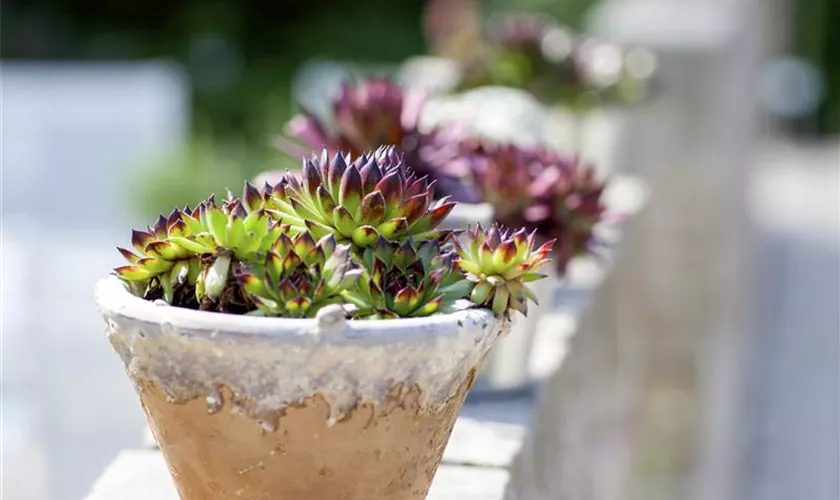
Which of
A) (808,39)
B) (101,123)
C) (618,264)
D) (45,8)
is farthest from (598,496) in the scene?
(808,39)

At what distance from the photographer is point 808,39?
1557 cm

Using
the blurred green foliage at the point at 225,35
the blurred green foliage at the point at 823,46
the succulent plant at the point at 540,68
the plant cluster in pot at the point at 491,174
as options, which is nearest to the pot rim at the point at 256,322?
the plant cluster in pot at the point at 491,174

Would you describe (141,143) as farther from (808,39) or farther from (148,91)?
(808,39)

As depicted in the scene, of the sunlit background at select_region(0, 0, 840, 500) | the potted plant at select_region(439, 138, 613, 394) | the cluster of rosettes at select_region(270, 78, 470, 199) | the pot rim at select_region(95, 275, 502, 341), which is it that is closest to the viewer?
the pot rim at select_region(95, 275, 502, 341)

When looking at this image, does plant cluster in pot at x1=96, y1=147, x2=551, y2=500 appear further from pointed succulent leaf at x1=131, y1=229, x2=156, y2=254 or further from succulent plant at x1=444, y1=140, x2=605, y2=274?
succulent plant at x1=444, y1=140, x2=605, y2=274

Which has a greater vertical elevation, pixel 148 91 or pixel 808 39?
pixel 808 39

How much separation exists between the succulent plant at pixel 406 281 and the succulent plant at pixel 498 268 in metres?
0.01

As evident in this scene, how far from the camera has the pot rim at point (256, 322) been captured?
1036 millimetres

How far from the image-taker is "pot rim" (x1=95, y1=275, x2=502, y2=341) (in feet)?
3.40

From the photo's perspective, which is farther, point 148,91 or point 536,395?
point 148,91

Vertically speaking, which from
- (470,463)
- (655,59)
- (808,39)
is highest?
(808,39)

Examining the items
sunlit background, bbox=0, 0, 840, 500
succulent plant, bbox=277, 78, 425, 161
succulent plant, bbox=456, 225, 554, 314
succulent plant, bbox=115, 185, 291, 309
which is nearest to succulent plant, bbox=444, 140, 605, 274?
succulent plant, bbox=277, 78, 425, 161

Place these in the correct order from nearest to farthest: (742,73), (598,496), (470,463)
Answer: (470,463)
(598,496)
(742,73)

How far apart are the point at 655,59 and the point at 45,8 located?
10.0 m
